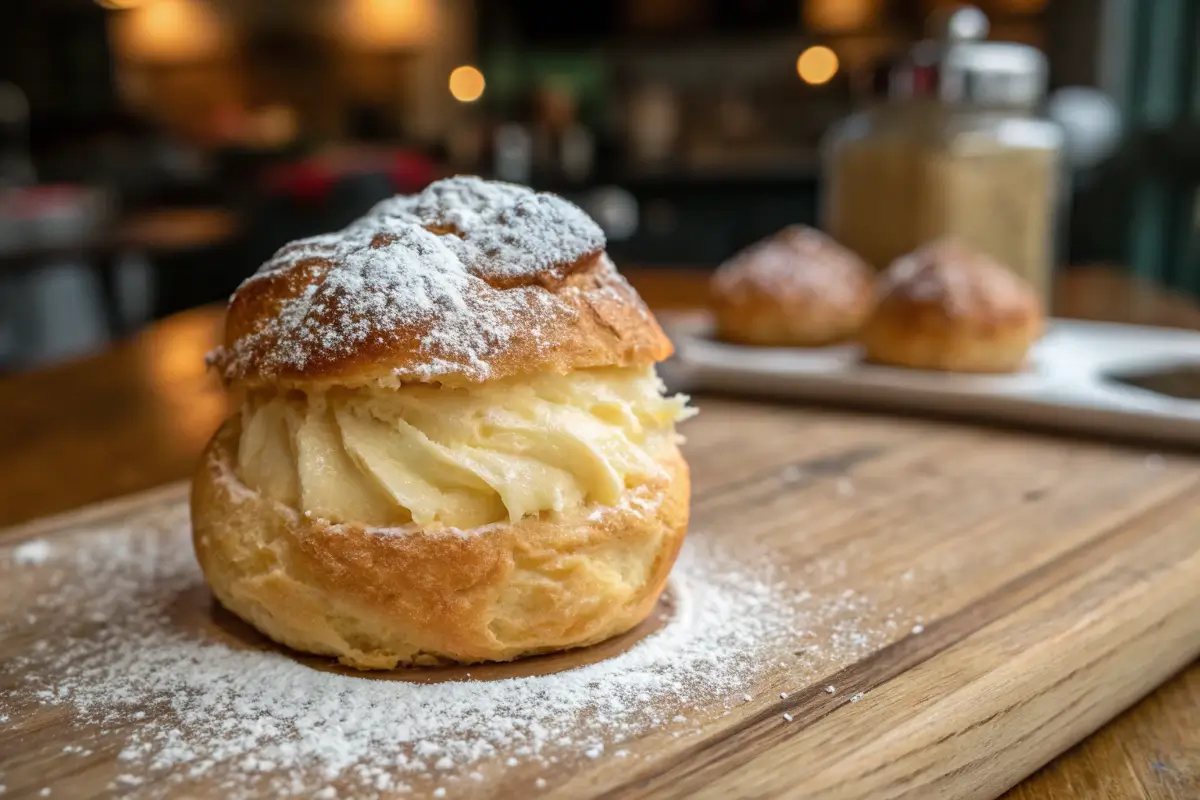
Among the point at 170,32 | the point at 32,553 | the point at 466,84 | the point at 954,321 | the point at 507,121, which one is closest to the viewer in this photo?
the point at 32,553

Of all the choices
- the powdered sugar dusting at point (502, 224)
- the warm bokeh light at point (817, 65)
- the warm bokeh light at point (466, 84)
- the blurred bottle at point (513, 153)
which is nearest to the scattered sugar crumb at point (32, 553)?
the powdered sugar dusting at point (502, 224)

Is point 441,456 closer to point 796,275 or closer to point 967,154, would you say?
point 796,275

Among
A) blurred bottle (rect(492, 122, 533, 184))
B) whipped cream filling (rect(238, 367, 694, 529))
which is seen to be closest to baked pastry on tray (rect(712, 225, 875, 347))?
whipped cream filling (rect(238, 367, 694, 529))

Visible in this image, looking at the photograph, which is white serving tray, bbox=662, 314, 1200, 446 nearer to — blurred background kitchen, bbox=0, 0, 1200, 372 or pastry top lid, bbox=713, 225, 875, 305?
pastry top lid, bbox=713, 225, 875, 305

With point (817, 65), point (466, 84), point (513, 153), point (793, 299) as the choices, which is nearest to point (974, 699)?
point (793, 299)

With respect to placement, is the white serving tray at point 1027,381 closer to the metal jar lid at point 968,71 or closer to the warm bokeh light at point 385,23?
the metal jar lid at point 968,71

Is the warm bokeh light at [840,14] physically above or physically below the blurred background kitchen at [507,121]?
above
